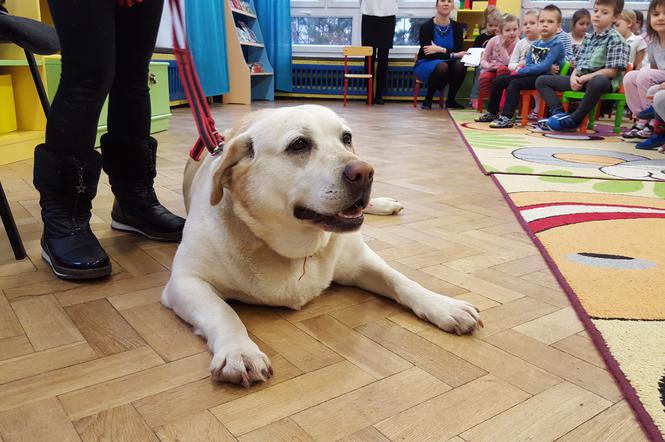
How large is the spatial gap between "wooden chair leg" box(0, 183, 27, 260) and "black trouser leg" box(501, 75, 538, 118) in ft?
15.0

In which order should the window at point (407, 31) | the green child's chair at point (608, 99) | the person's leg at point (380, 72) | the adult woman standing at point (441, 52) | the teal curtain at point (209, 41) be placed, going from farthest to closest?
the window at point (407, 31), the person's leg at point (380, 72), the adult woman standing at point (441, 52), the teal curtain at point (209, 41), the green child's chair at point (608, 99)

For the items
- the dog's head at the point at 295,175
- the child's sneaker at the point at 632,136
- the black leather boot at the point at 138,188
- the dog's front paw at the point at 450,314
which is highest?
the dog's head at the point at 295,175

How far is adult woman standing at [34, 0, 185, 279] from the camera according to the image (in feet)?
4.44

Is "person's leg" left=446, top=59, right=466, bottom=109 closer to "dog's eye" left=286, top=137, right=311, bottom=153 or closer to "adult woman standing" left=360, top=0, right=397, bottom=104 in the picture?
"adult woman standing" left=360, top=0, right=397, bottom=104

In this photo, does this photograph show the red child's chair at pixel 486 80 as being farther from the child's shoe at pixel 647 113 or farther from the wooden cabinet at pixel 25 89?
the wooden cabinet at pixel 25 89

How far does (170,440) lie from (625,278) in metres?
1.19

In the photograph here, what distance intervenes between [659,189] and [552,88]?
8.77ft

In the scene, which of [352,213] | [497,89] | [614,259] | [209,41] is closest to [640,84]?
[497,89]

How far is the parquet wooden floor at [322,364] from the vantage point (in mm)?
873

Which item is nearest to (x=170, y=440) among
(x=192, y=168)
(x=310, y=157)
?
(x=310, y=157)

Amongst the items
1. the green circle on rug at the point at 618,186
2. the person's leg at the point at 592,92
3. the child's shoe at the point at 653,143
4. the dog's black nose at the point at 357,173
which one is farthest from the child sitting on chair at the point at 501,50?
the dog's black nose at the point at 357,173

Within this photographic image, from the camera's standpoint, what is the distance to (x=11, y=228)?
1561 millimetres

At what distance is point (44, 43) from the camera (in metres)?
1.67

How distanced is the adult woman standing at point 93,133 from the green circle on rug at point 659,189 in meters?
2.05
